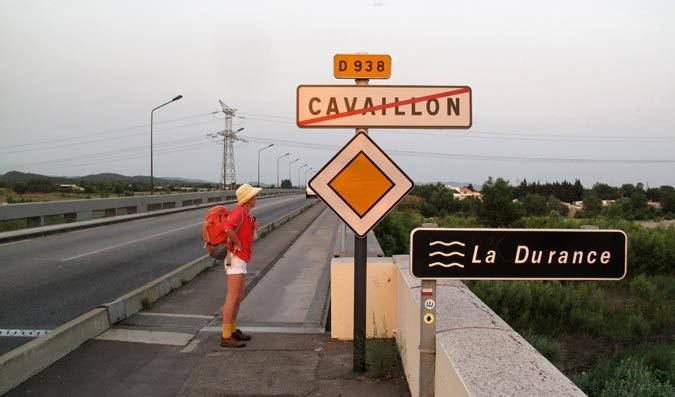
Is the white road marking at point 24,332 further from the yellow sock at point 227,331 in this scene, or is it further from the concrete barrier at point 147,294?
the yellow sock at point 227,331

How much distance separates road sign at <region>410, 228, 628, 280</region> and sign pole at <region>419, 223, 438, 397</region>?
191 mm

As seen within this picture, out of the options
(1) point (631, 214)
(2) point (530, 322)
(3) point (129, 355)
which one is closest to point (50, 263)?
(3) point (129, 355)

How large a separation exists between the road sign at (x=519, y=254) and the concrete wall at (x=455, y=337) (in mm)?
407

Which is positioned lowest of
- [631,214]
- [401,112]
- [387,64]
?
[631,214]

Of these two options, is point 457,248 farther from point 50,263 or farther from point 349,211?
point 50,263

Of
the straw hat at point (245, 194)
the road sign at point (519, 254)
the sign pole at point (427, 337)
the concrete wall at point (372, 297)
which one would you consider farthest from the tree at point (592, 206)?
the road sign at point (519, 254)

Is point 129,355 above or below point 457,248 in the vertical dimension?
below

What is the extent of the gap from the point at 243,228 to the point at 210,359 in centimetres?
134

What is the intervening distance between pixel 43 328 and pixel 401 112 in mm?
4961

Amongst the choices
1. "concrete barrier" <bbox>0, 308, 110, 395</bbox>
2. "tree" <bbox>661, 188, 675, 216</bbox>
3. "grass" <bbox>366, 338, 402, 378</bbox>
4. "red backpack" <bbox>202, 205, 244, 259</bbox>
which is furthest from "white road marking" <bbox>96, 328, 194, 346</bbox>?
"tree" <bbox>661, 188, 675, 216</bbox>

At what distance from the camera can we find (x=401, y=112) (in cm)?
459

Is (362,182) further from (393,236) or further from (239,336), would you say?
(393,236)

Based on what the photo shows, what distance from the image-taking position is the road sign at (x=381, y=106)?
4.56m

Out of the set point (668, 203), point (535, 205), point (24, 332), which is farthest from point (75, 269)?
point (668, 203)
